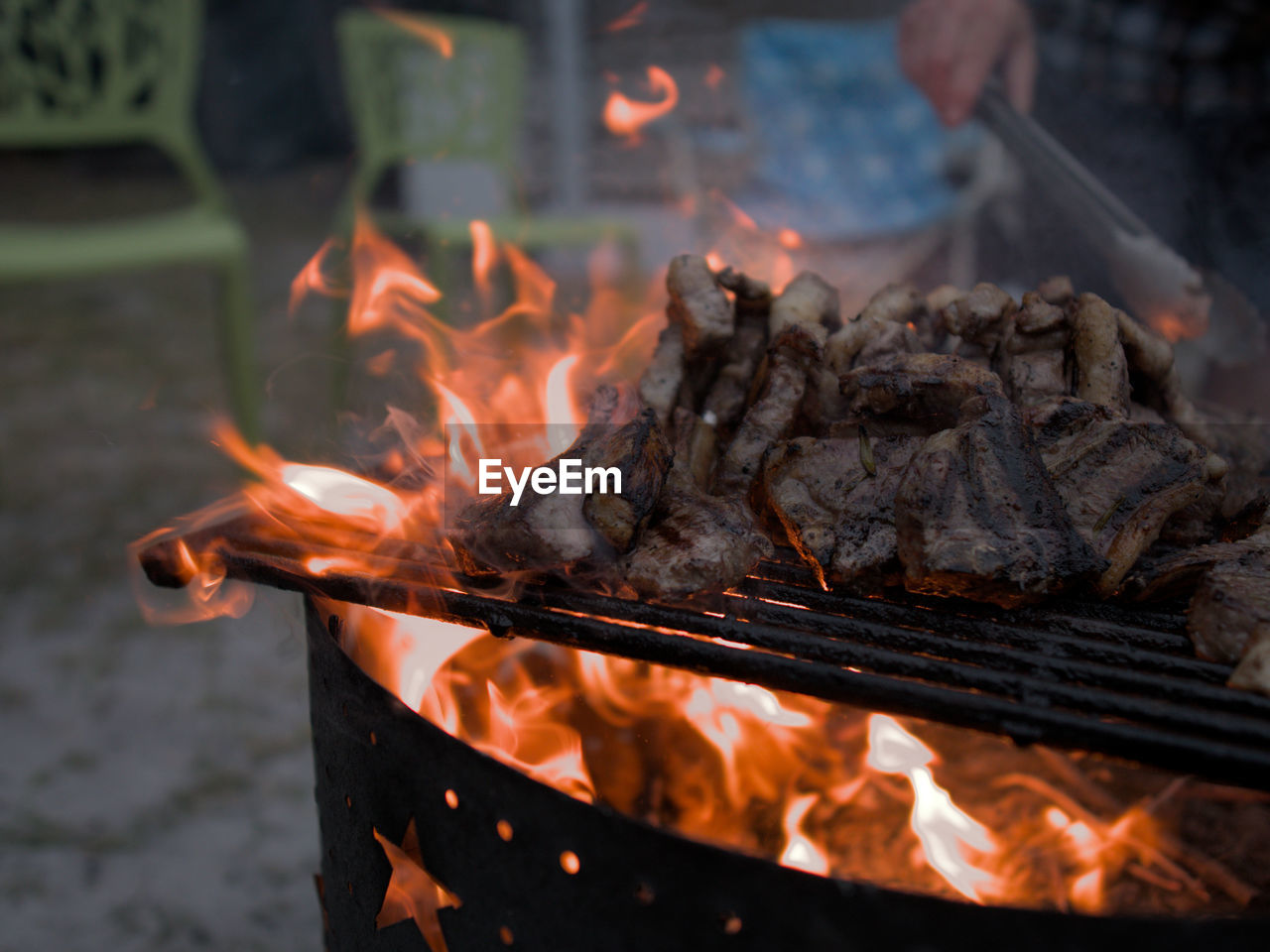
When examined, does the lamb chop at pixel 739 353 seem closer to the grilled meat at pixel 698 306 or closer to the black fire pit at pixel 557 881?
the grilled meat at pixel 698 306

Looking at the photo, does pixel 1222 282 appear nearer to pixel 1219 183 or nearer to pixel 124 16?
pixel 1219 183

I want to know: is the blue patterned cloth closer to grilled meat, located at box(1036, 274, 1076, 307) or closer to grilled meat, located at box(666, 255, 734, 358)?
grilled meat, located at box(1036, 274, 1076, 307)

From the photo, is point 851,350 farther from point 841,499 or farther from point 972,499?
point 972,499

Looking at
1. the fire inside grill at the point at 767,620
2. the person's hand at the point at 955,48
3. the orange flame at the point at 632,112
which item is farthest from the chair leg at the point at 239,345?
the person's hand at the point at 955,48

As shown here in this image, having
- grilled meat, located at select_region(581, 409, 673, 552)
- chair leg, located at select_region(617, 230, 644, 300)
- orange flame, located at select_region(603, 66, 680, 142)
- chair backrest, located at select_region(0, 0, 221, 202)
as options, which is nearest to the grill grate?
grilled meat, located at select_region(581, 409, 673, 552)

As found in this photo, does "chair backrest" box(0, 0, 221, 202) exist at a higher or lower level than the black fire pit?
higher

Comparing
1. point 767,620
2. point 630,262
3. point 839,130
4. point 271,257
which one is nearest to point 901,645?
point 767,620
